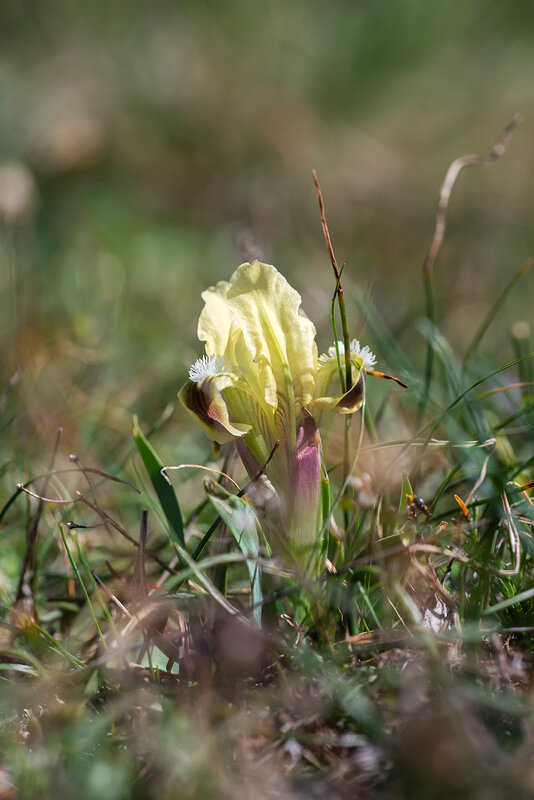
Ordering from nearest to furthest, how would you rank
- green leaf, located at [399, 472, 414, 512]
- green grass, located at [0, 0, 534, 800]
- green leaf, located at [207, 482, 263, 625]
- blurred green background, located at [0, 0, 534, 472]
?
green grass, located at [0, 0, 534, 800] < green leaf, located at [207, 482, 263, 625] < green leaf, located at [399, 472, 414, 512] < blurred green background, located at [0, 0, 534, 472]

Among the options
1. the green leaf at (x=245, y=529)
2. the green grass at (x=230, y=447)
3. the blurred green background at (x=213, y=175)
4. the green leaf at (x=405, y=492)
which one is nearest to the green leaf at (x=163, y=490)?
the green grass at (x=230, y=447)

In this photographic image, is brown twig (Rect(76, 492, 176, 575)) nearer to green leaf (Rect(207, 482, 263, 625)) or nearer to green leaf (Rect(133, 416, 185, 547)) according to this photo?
green leaf (Rect(133, 416, 185, 547))

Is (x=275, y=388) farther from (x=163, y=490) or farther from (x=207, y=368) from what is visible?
(x=163, y=490)

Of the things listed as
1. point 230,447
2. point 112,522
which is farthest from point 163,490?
point 230,447

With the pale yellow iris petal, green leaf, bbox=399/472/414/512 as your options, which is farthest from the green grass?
the pale yellow iris petal

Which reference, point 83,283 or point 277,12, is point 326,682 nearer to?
point 83,283

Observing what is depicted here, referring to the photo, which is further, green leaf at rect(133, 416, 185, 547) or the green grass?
green leaf at rect(133, 416, 185, 547)
